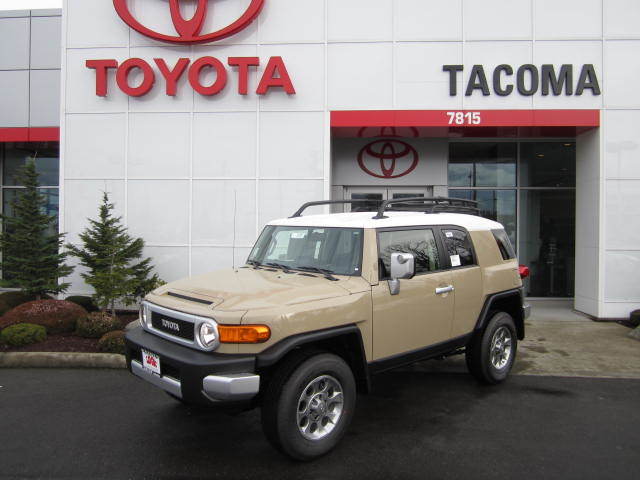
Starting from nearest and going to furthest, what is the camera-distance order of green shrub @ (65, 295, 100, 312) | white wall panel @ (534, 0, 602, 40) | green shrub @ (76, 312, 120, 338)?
1. green shrub @ (76, 312, 120, 338)
2. green shrub @ (65, 295, 100, 312)
3. white wall panel @ (534, 0, 602, 40)

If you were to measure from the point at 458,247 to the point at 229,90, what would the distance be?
6.31 metres

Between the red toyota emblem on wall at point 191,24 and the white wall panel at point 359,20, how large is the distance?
1.48 meters

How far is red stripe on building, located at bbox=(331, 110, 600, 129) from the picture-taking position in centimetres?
902

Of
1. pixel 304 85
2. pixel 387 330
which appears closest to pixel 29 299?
pixel 304 85

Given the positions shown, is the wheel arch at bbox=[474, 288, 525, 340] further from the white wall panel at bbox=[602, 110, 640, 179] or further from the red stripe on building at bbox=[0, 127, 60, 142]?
the red stripe on building at bbox=[0, 127, 60, 142]

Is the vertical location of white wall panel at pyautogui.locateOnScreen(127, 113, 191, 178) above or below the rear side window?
above

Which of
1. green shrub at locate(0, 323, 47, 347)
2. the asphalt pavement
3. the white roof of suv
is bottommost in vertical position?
the asphalt pavement

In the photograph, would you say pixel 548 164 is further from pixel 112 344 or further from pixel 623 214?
pixel 112 344

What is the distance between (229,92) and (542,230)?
7.95 m

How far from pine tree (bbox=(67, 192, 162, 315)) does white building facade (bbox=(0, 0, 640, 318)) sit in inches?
19.3

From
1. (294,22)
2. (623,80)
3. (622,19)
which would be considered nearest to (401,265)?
(294,22)

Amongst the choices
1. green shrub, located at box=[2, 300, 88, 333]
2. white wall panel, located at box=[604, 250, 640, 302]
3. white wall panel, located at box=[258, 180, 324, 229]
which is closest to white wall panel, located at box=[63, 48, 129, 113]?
white wall panel, located at box=[258, 180, 324, 229]

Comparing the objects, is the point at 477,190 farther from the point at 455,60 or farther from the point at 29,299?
the point at 29,299

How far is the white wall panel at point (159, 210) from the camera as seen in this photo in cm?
947
